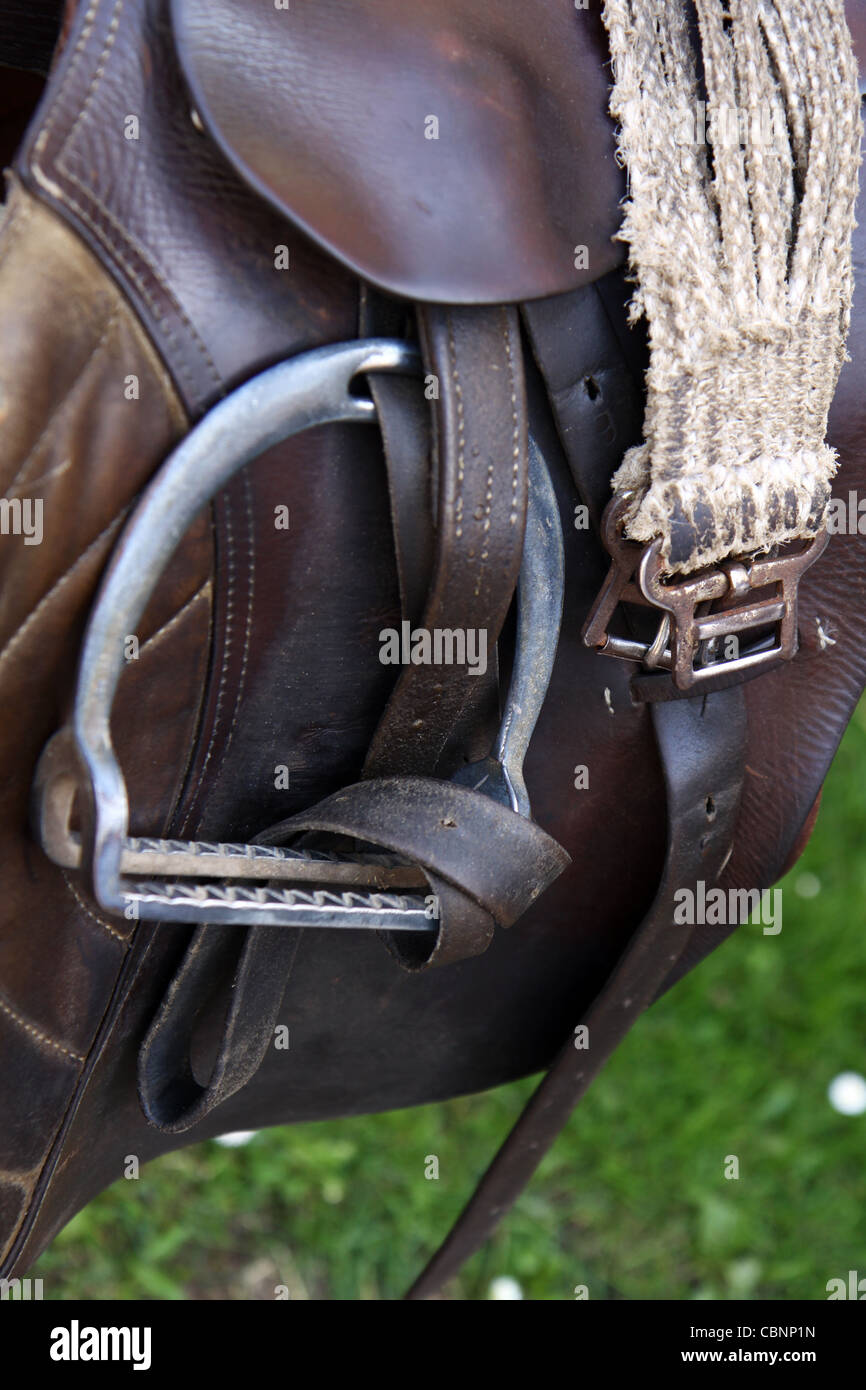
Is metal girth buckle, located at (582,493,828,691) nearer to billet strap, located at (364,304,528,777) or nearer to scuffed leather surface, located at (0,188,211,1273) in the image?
billet strap, located at (364,304,528,777)

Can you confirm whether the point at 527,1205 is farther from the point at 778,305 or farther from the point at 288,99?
the point at 288,99

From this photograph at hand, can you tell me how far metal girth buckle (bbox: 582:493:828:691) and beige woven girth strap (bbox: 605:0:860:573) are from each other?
0.02 m

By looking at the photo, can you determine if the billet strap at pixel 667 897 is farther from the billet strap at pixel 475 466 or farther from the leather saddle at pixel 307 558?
the billet strap at pixel 475 466

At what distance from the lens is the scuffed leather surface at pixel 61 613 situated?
635mm

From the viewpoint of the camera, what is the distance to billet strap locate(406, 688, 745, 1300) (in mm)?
908

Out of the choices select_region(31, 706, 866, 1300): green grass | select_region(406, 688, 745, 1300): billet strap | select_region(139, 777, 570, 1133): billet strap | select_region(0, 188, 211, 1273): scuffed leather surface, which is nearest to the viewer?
select_region(0, 188, 211, 1273): scuffed leather surface

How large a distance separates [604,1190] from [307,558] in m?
1.43

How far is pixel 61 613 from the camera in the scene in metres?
0.68

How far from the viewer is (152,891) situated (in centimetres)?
72

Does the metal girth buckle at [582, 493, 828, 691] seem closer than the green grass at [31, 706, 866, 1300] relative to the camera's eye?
Yes

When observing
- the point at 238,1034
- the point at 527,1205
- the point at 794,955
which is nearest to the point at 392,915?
the point at 238,1034

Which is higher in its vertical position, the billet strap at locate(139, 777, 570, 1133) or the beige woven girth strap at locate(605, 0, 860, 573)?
the beige woven girth strap at locate(605, 0, 860, 573)

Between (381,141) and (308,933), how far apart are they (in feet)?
1.80

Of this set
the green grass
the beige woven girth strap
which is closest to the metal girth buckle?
the beige woven girth strap
